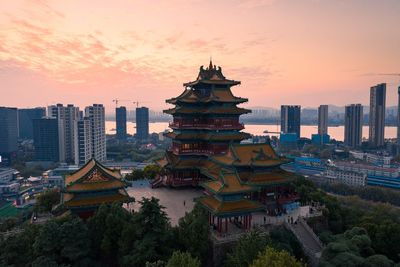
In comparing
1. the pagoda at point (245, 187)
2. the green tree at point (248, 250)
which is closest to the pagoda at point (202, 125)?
the pagoda at point (245, 187)

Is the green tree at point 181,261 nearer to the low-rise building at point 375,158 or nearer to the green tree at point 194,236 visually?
the green tree at point 194,236

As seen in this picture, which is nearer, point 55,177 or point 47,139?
point 55,177

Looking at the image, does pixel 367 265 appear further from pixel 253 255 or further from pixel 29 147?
pixel 29 147

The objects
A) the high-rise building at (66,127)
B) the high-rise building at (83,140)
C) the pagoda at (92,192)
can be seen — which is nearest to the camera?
the pagoda at (92,192)

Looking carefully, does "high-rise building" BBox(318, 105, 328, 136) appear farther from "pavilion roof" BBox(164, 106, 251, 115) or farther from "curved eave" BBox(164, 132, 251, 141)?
"pavilion roof" BBox(164, 106, 251, 115)

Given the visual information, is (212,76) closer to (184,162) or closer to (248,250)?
(184,162)

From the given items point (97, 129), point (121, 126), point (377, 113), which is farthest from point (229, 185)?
point (121, 126)
